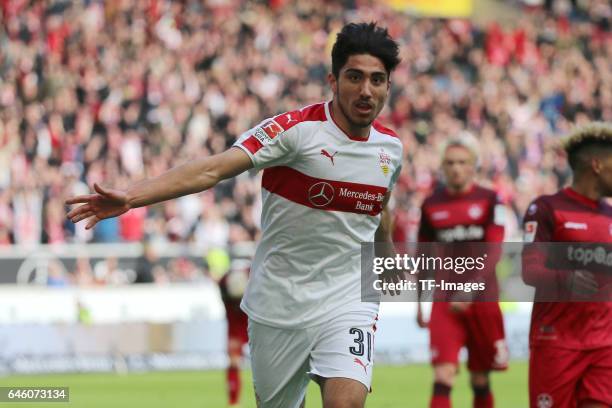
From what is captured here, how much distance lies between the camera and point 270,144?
7484 millimetres

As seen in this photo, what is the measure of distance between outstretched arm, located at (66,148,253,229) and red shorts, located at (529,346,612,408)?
2619mm

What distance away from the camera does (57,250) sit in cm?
2106

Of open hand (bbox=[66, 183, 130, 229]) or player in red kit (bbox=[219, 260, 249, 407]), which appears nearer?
open hand (bbox=[66, 183, 130, 229])

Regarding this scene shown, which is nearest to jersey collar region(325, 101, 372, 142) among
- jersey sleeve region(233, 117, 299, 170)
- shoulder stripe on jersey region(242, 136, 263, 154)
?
jersey sleeve region(233, 117, 299, 170)

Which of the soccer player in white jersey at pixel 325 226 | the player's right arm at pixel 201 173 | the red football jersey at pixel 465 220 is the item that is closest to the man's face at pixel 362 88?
the soccer player in white jersey at pixel 325 226

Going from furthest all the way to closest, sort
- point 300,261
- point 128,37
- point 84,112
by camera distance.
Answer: point 128,37 → point 84,112 → point 300,261

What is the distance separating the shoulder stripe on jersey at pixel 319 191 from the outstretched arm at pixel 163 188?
385mm

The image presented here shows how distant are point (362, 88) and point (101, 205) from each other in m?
1.74

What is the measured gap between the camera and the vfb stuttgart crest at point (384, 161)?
25.7 ft

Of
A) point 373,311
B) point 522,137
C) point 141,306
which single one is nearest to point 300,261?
point 373,311

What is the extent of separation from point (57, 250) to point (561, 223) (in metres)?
13.4

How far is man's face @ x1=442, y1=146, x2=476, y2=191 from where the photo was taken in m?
12.3

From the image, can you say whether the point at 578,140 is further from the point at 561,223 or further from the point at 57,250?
the point at 57,250

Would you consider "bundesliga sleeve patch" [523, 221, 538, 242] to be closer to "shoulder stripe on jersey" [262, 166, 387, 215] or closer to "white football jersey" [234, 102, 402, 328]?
"white football jersey" [234, 102, 402, 328]
